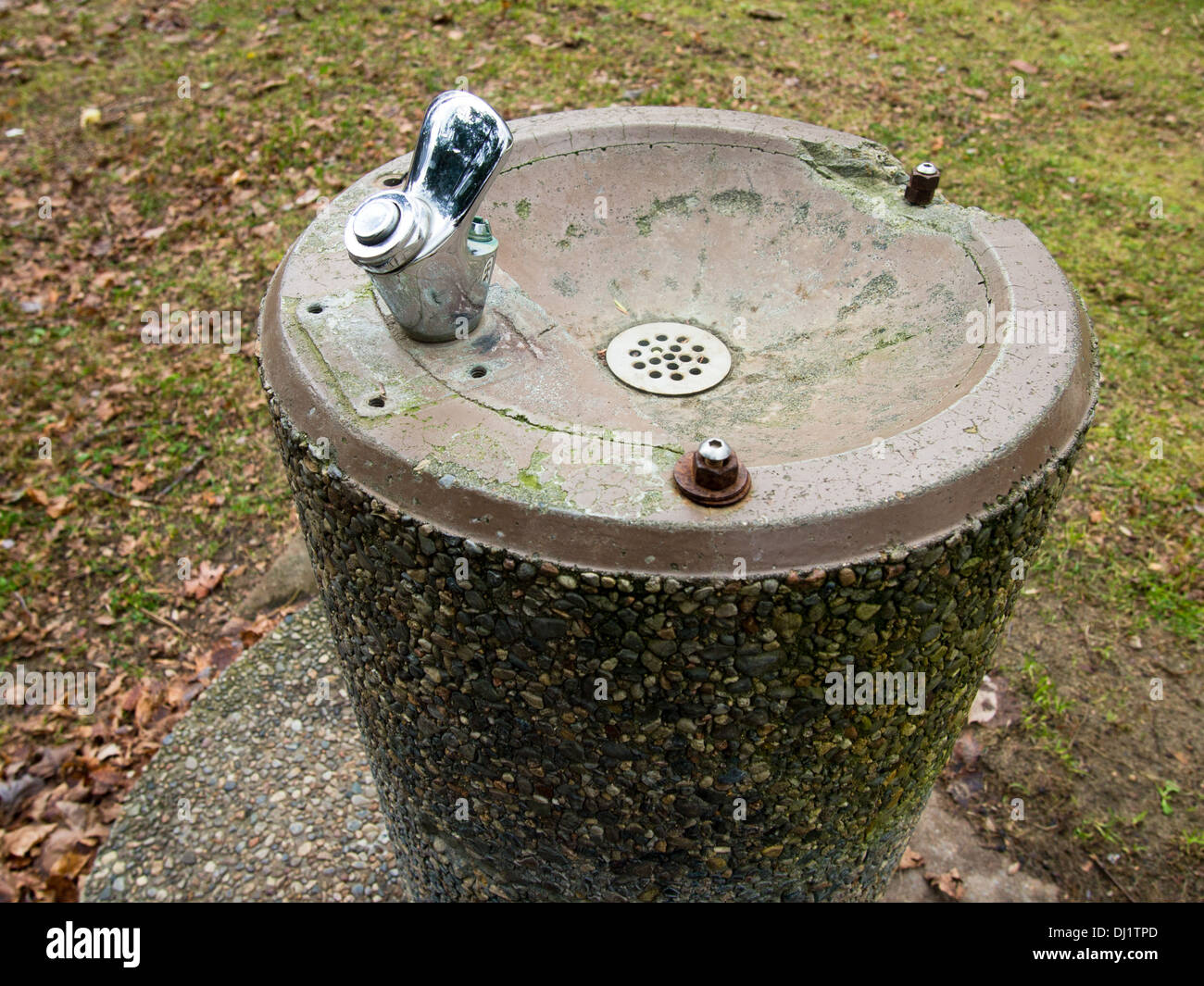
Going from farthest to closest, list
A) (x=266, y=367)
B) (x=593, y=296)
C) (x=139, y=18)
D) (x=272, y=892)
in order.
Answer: (x=139, y=18)
(x=272, y=892)
(x=593, y=296)
(x=266, y=367)

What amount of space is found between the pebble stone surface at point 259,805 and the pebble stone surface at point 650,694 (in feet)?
3.40

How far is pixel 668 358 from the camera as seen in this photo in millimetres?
2541

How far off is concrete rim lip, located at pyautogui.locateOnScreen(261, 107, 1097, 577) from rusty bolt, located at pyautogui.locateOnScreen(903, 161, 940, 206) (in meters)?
0.42

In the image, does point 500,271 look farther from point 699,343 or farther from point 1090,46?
point 1090,46

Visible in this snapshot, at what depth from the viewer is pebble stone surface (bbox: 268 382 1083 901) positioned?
1.69 metres

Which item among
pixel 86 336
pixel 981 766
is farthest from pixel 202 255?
pixel 981 766

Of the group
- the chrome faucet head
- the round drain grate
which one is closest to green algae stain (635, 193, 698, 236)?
the round drain grate

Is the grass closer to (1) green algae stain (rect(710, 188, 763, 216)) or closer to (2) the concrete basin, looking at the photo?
(2) the concrete basin

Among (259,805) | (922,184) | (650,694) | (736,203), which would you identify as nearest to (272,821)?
(259,805)

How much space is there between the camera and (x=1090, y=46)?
270 inches

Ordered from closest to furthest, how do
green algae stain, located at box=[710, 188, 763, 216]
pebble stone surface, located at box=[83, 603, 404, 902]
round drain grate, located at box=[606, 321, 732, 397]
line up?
round drain grate, located at box=[606, 321, 732, 397] → green algae stain, located at box=[710, 188, 763, 216] → pebble stone surface, located at box=[83, 603, 404, 902]

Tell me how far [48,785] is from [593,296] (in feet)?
9.51

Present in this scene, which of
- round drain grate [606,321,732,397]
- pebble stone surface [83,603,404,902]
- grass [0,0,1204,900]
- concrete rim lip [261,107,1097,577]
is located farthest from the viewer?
grass [0,0,1204,900]

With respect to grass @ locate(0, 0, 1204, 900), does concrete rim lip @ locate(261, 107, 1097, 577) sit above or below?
above
